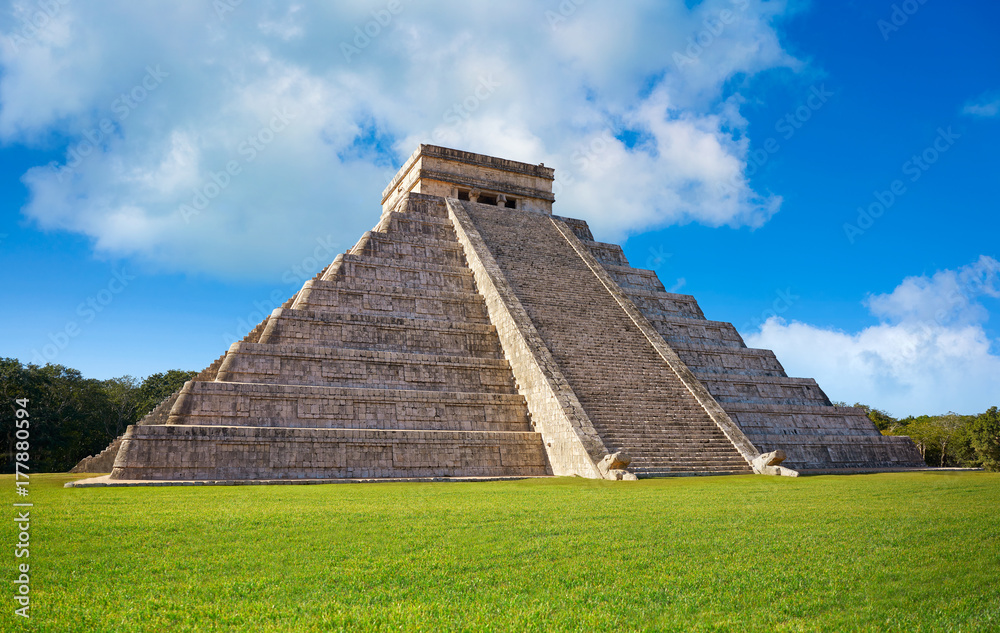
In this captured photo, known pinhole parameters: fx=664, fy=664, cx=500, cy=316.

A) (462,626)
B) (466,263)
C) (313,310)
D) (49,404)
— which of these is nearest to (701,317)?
(466,263)

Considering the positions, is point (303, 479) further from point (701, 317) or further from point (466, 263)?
point (701, 317)

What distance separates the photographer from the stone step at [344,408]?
14.1 m

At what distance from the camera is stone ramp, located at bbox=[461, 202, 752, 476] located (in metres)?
14.5

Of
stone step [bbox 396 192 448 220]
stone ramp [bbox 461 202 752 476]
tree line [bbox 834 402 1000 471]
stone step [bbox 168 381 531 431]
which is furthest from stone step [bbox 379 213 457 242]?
tree line [bbox 834 402 1000 471]

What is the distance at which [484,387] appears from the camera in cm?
1672

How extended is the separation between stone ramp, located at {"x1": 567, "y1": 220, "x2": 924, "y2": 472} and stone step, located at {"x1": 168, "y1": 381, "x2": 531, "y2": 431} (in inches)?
258

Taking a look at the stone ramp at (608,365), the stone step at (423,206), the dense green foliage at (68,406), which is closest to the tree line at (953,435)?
the stone ramp at (608,365)

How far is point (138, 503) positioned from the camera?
8422mm

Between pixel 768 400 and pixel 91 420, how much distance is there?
29435mm

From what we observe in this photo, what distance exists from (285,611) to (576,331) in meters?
15.1

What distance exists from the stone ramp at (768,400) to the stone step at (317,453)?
22.1ft

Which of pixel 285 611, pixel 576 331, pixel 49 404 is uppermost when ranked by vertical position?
pixel 576 331

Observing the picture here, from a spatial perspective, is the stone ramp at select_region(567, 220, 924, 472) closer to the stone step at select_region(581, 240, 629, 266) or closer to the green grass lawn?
the stone step at select_region(581, 240, 629, 266)

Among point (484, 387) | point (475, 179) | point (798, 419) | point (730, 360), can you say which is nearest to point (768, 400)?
point (798, 419)
